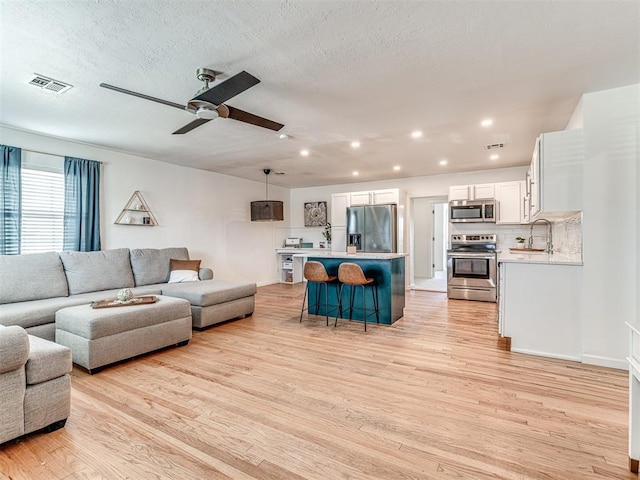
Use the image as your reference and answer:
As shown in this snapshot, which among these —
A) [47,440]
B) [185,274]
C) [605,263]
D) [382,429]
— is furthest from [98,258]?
[605,263]

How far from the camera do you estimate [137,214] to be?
5176 mm

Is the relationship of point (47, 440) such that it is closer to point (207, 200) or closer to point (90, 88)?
point (90, 88)

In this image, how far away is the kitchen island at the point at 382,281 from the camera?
424cm

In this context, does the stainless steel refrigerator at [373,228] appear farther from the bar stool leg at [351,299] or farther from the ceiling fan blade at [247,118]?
the ceiling fan blade at [247,118]

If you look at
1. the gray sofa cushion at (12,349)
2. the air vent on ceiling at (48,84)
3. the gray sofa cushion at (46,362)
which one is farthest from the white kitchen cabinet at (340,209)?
the gray sofa cushion at (12,349)

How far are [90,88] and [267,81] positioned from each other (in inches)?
62.8

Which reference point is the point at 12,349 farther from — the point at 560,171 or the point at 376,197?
the point at 376,197

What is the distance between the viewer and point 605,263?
113 inches

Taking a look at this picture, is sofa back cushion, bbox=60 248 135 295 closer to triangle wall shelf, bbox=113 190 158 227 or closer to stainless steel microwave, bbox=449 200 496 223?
triangle wall shelf, bbox=113 190 158 227

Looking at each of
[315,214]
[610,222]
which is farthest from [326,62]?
[315,214]

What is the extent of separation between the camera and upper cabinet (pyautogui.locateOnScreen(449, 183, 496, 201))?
5879 mm

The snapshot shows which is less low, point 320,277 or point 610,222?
point 610,222

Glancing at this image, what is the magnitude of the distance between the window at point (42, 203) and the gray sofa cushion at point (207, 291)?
5.29 ft

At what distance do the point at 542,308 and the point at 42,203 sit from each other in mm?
6016
